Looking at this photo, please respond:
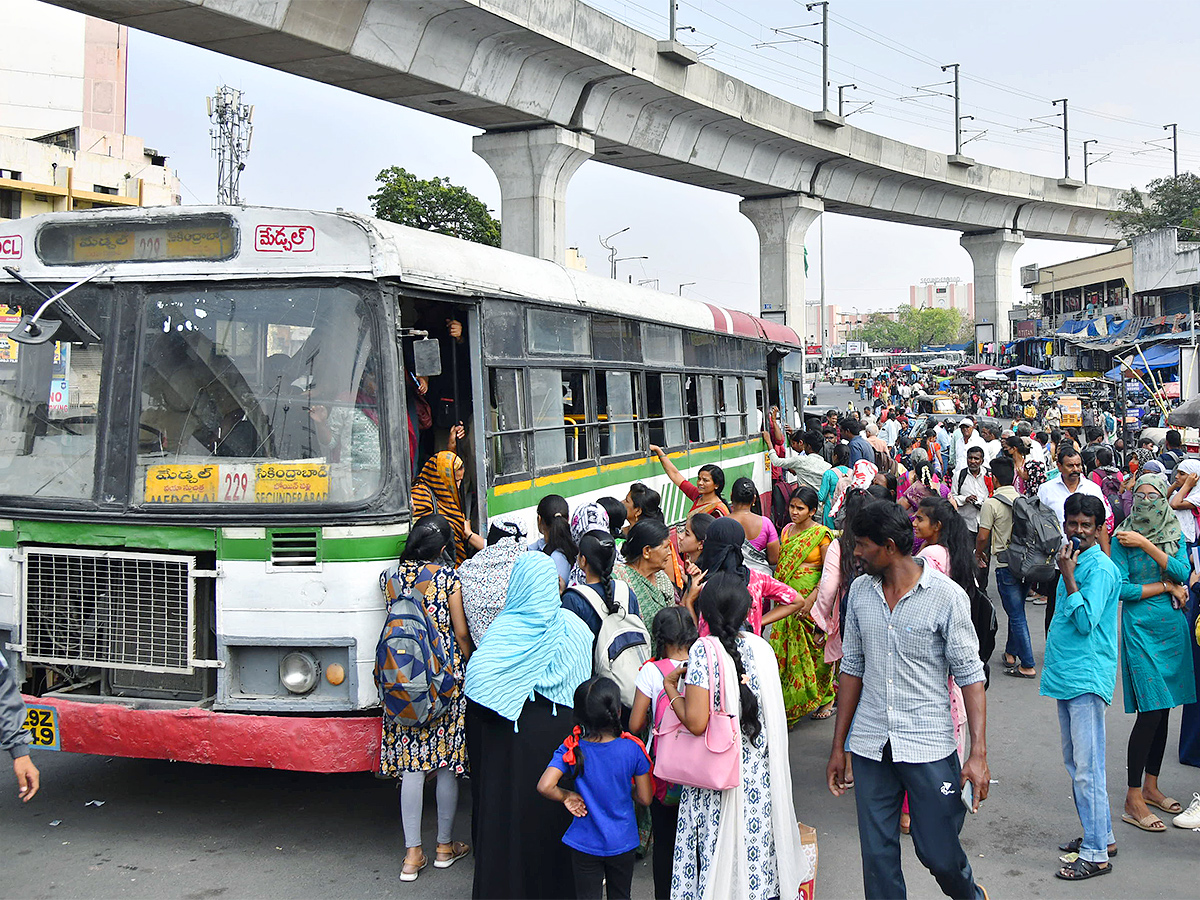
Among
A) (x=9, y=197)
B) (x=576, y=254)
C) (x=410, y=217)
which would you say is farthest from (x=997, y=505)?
(x=576, y=254)

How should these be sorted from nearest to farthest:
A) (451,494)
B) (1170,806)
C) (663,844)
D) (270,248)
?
(663,844) → (270,248) → (1170,806) → (451,494)

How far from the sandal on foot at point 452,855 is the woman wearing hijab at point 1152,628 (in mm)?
3421

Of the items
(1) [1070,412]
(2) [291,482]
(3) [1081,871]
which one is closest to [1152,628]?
(3) [1081,871]

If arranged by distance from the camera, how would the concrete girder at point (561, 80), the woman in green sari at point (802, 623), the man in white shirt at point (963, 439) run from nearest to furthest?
1. the woman in green sari at point (802, 623)
2. the man in white shirt at point (963, 439)
3. the concrete girder at point (561, 80)

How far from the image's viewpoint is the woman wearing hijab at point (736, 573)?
5.32 metres

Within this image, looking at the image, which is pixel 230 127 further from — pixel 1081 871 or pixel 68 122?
pixel 1081 871

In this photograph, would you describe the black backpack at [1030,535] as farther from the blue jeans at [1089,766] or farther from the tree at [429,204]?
→ the tree at [429,204]

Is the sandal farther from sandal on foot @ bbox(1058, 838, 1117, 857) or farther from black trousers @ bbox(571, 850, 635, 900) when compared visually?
sandal on foot @ bbox(1058, 838, 1117, 857)

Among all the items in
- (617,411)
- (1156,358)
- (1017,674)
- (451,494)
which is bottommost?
(1017,674)

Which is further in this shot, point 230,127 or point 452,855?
point 230,127

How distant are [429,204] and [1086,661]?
36.9 metres

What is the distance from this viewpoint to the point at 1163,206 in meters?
49.2

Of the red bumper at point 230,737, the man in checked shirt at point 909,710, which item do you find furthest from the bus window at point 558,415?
the man in checked shirt at point 909,710

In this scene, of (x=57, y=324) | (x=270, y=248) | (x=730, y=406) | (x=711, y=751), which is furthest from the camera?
(x=730, y=406)
